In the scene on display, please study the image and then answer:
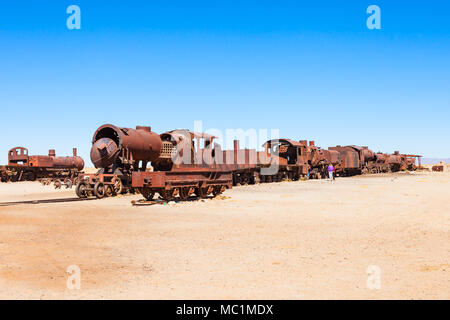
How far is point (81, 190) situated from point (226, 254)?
46.8 ft

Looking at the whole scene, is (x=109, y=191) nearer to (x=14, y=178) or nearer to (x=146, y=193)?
(x=146, y=193)

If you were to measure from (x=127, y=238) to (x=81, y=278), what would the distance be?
340 centimetres

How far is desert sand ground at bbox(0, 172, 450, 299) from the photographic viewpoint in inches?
221

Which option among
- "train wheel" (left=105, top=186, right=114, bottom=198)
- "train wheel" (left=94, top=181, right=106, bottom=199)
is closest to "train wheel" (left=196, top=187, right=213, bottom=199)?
"train wheel" (left=105, top=186, right=114, bottom=198)

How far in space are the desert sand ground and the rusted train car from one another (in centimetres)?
2950

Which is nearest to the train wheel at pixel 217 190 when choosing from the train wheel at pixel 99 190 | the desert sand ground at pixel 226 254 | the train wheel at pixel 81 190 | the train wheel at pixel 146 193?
the train wheel at pixel 146 193

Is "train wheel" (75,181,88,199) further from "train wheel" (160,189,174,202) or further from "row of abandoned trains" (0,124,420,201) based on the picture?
"train wheel" (160,189,174,202)

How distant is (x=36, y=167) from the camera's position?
4175 centimetres

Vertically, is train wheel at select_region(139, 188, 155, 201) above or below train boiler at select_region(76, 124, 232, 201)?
below

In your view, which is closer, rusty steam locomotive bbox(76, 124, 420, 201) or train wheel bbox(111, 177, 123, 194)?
rusty steam locomotive bbox(76, 124, 420, 201)

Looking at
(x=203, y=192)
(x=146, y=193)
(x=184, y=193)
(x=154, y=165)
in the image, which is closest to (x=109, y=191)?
(x=154, y=165)

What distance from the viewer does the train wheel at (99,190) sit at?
19859 millimetres
